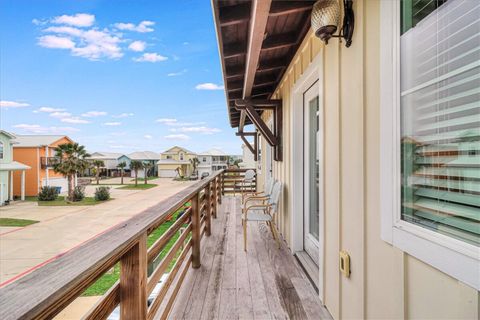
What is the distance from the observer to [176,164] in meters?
33.7

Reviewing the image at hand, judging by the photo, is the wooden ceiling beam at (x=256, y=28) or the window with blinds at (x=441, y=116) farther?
the wooden ceiling beam at (x=256, y=28)

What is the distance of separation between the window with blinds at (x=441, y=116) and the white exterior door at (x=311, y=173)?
1494 millimetres

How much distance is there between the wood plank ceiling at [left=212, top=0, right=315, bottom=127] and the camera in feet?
6.19

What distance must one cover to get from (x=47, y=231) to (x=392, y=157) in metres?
12.1

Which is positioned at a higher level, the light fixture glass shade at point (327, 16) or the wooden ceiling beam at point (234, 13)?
the wooden ceiling beam at point (234, 13)

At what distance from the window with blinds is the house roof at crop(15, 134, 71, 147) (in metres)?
22.5

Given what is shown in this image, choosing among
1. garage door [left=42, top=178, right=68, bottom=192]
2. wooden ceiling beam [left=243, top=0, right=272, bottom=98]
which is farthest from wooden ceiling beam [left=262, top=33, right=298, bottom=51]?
garage door [left=42, top=178, right=68, bottom=192]

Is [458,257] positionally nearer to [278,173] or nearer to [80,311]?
[278,173]

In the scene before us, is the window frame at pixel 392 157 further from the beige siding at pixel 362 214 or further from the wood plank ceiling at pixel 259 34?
the wood plank ceiling at pixel 259 34

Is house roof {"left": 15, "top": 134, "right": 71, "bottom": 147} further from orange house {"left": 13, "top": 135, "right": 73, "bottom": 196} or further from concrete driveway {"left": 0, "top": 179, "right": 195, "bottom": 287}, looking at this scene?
concrete driveway {"left": 0, "top": 179, "right": 195, "bottom": 287}

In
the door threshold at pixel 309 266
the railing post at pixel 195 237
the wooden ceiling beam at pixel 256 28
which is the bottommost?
the door threshold at pixel 309 266

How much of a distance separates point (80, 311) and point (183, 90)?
31029mm

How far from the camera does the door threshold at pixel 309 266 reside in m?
2.19

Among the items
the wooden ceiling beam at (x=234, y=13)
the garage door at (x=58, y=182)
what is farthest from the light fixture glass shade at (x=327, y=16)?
the garage door at (x=58, y=182)
